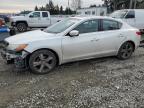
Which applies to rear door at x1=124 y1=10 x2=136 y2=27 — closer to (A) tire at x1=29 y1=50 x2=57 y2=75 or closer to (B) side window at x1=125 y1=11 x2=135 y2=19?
(B) side window at x1=125 y1=11 x2=135 y2=19

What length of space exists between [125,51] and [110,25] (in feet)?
3.62

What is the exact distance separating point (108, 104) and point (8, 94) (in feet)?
6.94

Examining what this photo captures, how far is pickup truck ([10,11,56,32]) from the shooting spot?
643 inches

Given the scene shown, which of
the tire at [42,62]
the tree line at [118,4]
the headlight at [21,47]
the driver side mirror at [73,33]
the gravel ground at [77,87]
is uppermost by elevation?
the tree line at [118,4]

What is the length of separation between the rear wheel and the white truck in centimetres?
1135

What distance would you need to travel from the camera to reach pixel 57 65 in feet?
19.5

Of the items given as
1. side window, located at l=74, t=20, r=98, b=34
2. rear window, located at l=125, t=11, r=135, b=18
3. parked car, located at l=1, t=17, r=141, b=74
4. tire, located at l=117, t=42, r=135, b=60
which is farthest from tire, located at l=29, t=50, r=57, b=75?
rear window, located at l=125, t=11, r=135, b=18

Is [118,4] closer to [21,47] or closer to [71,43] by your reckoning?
[71,43]

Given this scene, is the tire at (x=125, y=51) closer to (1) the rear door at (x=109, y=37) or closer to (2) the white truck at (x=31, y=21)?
(1) the rear door at (x=109, y=37)

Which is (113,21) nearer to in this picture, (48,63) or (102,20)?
(102,20)

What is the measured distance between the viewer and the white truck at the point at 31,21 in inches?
643

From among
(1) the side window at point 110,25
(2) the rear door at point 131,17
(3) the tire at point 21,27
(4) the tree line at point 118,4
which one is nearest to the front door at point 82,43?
(1) the side window at point 110,25

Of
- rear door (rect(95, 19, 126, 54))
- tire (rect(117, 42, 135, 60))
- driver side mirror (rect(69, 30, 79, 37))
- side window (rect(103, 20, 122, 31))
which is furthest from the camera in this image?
tire (rect(117, 42, 135, 60))

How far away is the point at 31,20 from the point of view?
1689cm
